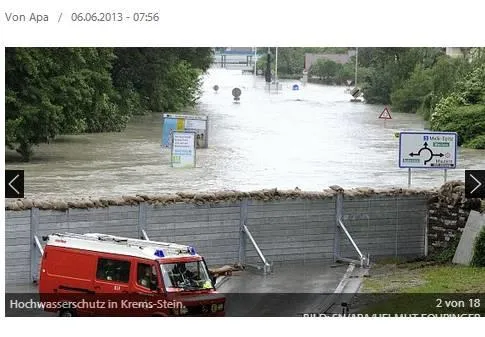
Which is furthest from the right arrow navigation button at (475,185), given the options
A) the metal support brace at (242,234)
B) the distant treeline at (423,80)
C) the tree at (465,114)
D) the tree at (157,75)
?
the tree at (157,75)

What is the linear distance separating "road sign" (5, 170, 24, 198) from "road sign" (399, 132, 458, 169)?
741 cm

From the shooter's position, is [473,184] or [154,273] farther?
[473,184]

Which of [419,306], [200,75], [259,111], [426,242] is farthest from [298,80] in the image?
[419,306]

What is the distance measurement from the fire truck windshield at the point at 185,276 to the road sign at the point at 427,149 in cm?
639

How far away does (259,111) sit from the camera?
135ft

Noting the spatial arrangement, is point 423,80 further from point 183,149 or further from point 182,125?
point 183,149

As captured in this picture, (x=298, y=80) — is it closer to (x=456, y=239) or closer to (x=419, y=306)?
(x=456, y=239)

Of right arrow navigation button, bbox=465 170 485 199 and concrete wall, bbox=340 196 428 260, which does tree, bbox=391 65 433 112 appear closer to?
concrete wall, bbox=340 196 428 260

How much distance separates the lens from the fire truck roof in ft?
50.8

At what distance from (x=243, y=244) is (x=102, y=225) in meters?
2.46
